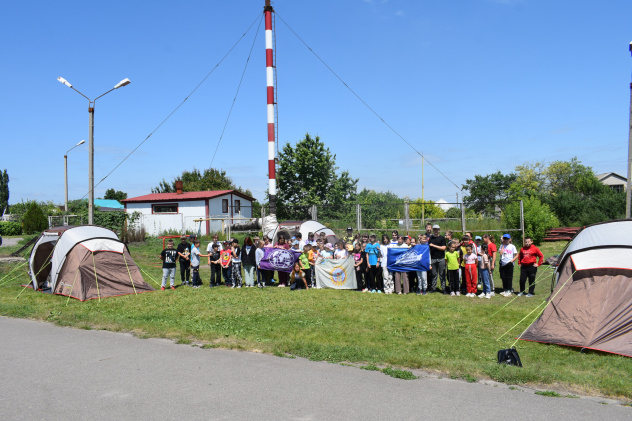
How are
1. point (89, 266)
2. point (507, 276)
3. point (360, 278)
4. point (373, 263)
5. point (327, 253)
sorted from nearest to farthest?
point (507, 276) < point (89, 266) < point (373, 263) < point (360, 278) < point (327, 253)

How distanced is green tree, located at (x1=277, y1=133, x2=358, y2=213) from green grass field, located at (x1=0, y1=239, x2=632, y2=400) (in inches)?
1039

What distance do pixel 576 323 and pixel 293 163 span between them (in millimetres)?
33830

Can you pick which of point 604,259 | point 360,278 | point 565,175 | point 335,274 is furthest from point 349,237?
point 565,175

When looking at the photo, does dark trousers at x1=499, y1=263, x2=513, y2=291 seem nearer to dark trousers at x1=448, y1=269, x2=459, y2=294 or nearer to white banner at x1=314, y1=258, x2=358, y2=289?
dark trousers at x1=448, y1=269, x2=459, y2=294

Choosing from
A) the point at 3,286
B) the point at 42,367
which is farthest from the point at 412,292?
the point at 3,286

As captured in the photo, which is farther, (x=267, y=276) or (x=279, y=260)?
(x=267, y=276)

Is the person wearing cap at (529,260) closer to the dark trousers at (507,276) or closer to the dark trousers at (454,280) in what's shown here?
the dark trousers at (507,276)

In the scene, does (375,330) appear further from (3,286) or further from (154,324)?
(3,286)

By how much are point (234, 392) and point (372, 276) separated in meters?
8.95

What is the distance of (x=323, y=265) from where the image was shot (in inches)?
596

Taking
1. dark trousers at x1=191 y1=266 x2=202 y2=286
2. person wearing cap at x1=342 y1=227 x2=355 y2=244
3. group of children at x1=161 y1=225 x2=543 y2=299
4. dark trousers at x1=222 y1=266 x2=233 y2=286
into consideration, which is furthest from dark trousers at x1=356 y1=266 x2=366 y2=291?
dark trousers at x1=191 y1=266 x2=202 y2=286

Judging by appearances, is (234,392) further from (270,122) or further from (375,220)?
(375,220)

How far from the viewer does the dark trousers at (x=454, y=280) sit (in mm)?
13461

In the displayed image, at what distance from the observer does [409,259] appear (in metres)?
13.8
